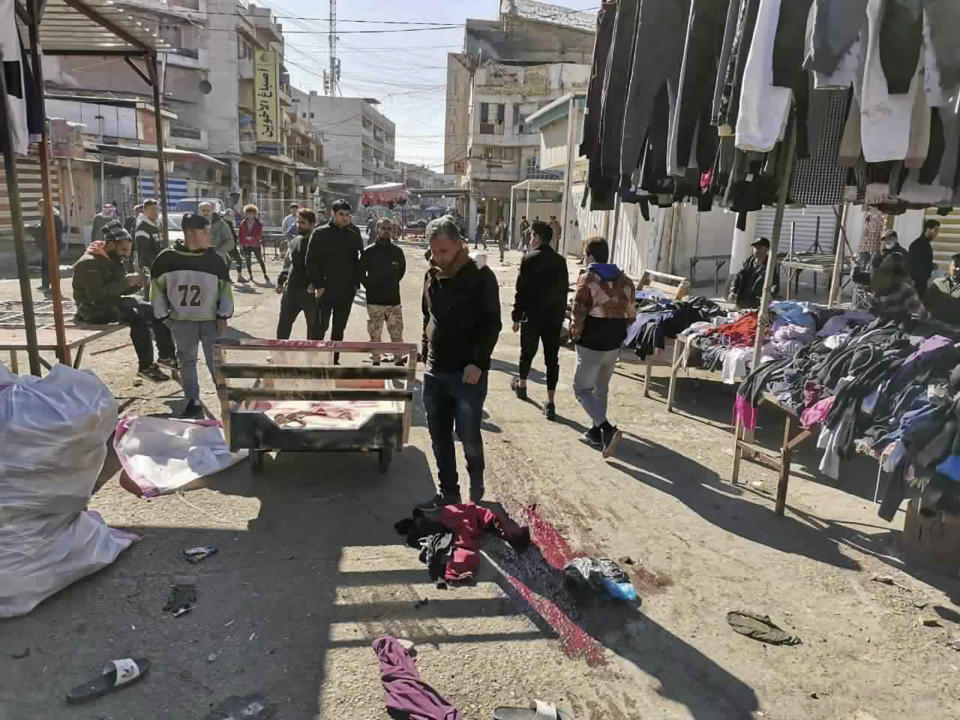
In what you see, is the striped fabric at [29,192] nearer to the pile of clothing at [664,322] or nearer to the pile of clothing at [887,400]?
the pile of clothing at [664,322]

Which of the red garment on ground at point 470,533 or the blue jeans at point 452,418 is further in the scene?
the blue jeans at point 452,418

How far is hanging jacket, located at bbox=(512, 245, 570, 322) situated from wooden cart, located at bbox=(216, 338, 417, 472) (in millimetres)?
2131

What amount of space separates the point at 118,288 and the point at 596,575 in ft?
18.9

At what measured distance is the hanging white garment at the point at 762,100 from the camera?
13.3ft

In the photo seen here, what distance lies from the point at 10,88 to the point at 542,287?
4.44m

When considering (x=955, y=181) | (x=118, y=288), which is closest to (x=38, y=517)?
(x=118, y=288)

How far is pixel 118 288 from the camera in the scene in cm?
689

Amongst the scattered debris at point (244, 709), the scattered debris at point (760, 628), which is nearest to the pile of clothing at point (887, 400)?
the scattered debris at point (760, 628)

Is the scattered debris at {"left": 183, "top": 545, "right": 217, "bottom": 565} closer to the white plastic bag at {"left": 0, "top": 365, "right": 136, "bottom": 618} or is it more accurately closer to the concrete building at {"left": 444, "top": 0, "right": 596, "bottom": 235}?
the white plastic bag at {"left": 0, "top": 365, "right": 136, "bottom": 618}

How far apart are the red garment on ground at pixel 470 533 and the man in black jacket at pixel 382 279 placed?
3488 mm

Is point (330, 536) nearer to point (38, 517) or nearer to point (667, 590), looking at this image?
point (38, 517)

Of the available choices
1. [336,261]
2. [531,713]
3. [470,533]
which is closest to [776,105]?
[470,533]

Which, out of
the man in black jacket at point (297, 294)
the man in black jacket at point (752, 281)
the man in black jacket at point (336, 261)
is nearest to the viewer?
the man in black jacket at point (336, 261)

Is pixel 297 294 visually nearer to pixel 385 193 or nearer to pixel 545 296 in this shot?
pixel 545 296
